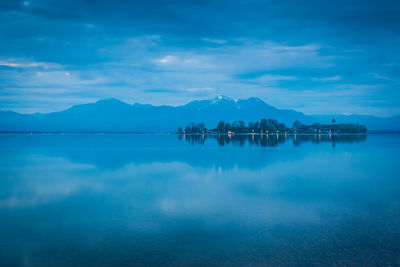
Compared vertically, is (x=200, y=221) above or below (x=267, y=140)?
below

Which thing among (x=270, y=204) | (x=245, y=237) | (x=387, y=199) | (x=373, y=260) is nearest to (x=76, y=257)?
(x=245, y=237)

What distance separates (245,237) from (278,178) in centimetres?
1582

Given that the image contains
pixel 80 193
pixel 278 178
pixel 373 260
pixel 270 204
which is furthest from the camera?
pixel 278 178

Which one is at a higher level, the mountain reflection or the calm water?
the mountain reflection

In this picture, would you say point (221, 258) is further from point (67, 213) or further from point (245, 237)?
point (67, 213)

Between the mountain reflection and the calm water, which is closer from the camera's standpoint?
the calm water

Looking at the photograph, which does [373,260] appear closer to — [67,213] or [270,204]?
[270,204]

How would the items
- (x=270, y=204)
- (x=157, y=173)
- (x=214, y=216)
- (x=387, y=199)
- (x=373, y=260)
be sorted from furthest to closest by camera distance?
(x=157, y=173) → (x=387, y=199) → (x=270, y=204) → (x=214, y=216) → (x=373, y=260)

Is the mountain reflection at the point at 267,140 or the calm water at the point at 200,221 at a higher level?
the mountain reflection at the point at 267,140

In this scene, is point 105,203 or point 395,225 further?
point 105,203

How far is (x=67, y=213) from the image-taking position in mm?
15891

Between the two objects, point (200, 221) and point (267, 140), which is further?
point (267, 140)

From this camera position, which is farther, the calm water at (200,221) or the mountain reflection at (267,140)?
the mountain reflection at (267,140)

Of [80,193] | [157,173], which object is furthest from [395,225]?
[157,173]
